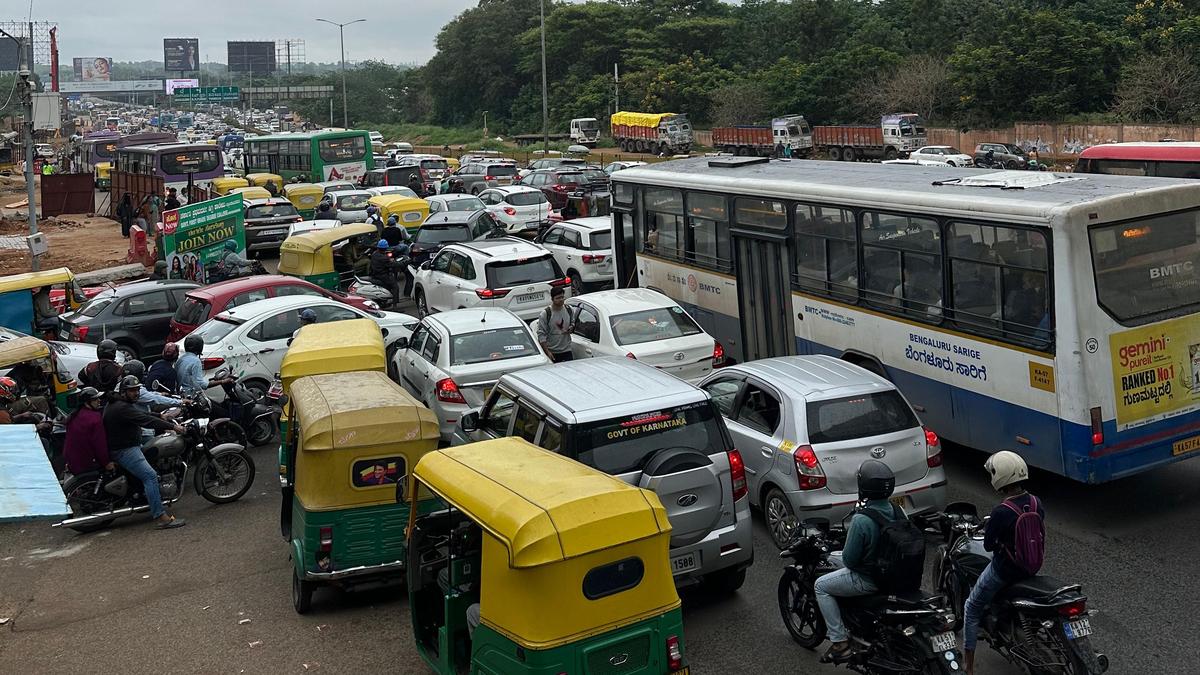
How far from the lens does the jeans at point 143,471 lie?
11359 millimetres

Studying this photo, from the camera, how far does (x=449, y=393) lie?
13352 mm

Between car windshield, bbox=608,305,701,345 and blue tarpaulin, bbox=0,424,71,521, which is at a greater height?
car windshield, bbox=608,305,701,345

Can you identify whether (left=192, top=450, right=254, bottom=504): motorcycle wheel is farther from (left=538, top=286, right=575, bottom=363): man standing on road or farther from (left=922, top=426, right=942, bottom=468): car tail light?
(left=922, top=426, right=942, bottom=468): car tail light

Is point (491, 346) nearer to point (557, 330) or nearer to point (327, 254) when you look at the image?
point (557, 330)

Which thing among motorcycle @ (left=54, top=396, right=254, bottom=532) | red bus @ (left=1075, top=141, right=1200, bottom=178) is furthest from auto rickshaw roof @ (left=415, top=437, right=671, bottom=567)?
red bus @ (left=1075, top=141, right=1200, bottom=178)

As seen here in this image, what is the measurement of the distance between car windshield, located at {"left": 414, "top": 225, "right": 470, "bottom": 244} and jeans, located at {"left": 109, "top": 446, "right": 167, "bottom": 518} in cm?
1428

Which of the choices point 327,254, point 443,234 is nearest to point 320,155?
point 443,234

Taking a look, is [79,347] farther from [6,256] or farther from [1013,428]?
[6,256]

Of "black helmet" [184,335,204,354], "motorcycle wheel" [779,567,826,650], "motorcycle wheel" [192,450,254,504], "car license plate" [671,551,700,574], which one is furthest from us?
"black helmet" [184,335,204,354]

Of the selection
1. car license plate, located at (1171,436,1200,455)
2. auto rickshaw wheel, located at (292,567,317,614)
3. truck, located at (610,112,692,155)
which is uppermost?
truck, located at (610,112,692,155)

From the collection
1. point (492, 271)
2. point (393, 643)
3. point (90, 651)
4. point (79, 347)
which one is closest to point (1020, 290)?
point (393, 643)

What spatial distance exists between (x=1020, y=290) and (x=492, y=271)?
33.3ft

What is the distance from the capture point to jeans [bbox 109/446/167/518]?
11.4 metres

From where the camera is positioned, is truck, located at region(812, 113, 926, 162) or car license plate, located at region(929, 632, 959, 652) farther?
truck, located at region(812, 113, 926, 162)
